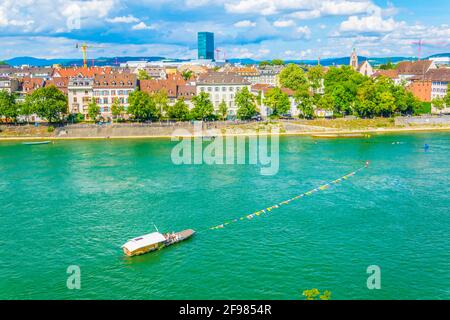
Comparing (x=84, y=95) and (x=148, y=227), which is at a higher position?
(x=84, y=95)

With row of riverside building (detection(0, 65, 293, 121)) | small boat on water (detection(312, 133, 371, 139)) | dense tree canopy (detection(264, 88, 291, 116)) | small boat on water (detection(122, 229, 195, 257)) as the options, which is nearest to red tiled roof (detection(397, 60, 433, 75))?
row of riverside building (detection(0, 65, 293, 121))

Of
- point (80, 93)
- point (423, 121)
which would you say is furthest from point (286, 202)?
point (423, 121)

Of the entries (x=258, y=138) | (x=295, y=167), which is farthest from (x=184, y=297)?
(x=258, y=138)

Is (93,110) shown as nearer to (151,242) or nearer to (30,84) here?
(30,84)

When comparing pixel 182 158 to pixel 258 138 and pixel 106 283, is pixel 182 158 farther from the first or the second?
pixel 106 283

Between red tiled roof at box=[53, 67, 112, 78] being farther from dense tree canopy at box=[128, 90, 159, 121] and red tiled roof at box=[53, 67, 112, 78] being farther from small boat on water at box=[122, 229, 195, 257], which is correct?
small boat on water at box=[122, 229, 195, 257]

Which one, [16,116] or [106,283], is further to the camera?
[16,116]

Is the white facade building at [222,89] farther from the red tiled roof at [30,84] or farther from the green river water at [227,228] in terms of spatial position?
the green river water at [227,228]
